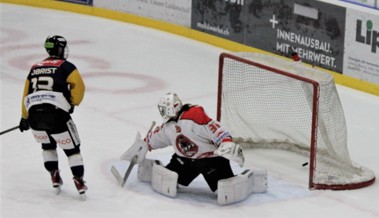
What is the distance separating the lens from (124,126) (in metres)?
9.15

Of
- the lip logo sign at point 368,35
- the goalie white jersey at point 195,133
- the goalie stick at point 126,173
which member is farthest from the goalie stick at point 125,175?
the lip logo sign at point 368,35

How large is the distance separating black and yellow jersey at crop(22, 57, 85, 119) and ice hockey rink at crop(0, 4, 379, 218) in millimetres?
743

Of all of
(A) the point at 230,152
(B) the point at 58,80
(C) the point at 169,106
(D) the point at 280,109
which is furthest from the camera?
(D) the point at 280,109

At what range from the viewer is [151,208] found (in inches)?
285

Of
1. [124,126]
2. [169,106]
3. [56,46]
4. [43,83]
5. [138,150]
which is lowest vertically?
[124,126]

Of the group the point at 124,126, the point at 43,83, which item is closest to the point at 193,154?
the point at 43,83

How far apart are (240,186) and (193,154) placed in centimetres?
37

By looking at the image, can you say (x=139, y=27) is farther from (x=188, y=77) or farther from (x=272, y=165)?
(x=272, y=165)

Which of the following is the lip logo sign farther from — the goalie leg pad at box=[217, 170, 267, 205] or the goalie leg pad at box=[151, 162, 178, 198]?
the goalie leg pad at box=[151, 162, 178, 198]

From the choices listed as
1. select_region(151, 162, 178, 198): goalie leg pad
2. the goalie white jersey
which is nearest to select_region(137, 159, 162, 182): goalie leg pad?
select_region(151, 162, 178, 198): goalie leg pad

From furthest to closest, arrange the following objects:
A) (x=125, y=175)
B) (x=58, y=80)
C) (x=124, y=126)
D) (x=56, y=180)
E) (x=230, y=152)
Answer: (x=124, y=126) → (x=125, y=175) → (x=56, y=180) → (x=58, y=80) → (x=230, y=152)

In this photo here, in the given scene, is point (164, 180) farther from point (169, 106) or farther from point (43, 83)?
point (43, 83)

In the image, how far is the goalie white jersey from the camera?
7.18m

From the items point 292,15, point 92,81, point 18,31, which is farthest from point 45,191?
point 18,31
